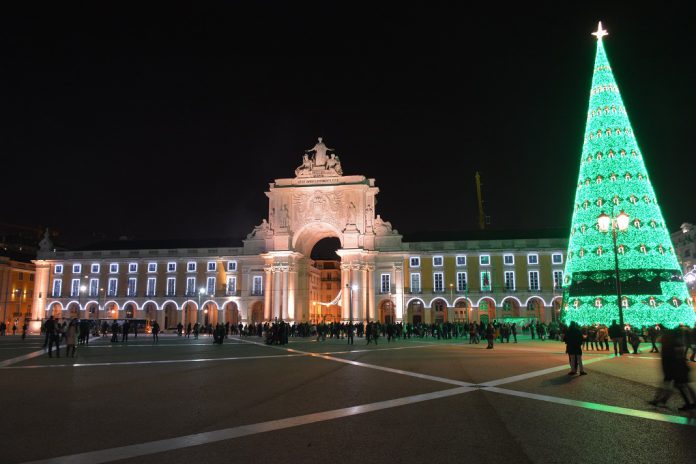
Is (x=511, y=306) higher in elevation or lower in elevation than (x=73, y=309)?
lower

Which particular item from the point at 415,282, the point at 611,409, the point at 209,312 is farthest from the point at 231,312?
the point at 611,409

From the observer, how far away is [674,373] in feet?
32.8

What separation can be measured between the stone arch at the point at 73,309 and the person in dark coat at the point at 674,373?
253 ft

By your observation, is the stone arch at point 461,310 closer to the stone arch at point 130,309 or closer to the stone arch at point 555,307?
the stone arch at point 555,307

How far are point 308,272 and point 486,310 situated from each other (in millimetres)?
24936

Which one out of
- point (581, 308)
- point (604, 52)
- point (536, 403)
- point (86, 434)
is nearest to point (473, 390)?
point (536, 403)

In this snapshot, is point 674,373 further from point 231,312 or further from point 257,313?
point 231,312

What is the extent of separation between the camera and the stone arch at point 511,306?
213ft

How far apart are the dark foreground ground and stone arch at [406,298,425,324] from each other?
51.8m

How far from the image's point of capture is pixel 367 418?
9094 millimetres

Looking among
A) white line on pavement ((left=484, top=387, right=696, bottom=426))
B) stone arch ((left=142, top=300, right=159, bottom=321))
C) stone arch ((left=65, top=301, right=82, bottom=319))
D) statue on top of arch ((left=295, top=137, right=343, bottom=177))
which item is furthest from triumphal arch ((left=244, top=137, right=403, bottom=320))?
white line on pavement ((left=484, top=387, right=696, bottom=426))

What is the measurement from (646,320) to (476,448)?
24462 mm

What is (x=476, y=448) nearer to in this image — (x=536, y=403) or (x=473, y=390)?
(x=536, y=403)

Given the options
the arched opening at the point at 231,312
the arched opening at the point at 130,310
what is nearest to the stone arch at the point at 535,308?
the arched opening at the point at 231,312
